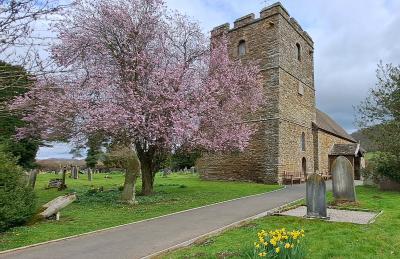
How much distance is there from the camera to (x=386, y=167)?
69.4 ft

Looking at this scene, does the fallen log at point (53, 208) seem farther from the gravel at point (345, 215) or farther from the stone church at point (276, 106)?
the stone church at point (276, 106)

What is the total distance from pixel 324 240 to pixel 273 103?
2064cm

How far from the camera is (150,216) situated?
12.0m

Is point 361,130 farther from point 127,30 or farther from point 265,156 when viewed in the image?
point 127,30

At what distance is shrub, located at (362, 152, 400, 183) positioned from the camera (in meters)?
20.7

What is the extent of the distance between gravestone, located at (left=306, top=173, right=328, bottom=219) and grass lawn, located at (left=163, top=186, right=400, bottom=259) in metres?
0.71

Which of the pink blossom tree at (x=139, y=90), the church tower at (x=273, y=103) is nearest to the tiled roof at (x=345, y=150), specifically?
the church tower at (x=273, y=103)

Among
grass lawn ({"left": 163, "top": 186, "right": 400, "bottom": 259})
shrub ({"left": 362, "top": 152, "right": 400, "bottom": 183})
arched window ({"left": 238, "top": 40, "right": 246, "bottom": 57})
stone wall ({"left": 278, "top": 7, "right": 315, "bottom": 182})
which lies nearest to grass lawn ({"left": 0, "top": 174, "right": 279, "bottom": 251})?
grass lawn ({"left": 163, "top": 186, "right": 400, "bottom": 259})

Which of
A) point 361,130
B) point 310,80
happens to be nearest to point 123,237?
point 361,130

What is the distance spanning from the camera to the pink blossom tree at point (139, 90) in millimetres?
15172

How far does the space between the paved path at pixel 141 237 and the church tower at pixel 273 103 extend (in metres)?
15.0

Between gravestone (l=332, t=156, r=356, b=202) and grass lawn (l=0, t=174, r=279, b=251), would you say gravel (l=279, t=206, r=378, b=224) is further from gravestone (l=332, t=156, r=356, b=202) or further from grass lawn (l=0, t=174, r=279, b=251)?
grass lawn (l=0, t=174, r=279, b=251)

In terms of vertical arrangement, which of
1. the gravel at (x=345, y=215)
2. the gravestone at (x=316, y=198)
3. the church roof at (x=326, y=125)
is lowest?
the gravel at (x=345, y=215)

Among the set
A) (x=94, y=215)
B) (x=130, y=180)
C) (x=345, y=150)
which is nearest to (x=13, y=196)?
(x=94, y=215)
